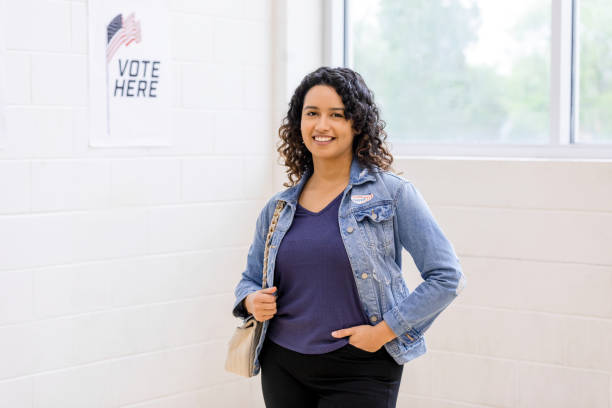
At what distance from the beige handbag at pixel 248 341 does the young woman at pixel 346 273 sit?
0.07ft

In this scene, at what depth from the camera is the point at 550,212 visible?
2.65m

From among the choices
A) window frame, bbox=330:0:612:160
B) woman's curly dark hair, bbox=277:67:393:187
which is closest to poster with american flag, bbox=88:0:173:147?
woman's curly dark hair, bbox=277:67:393:187

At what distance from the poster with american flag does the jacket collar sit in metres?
1.06

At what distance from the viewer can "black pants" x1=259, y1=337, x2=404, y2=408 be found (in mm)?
1763

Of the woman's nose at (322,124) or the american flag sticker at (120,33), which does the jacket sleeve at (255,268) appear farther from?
the american flag sticker at (120,33)

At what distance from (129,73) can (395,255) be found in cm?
145

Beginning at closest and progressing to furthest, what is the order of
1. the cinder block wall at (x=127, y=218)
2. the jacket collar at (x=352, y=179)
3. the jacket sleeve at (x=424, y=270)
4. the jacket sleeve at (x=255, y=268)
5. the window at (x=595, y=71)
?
the jacket sleeve at (x=424, y=270)
the jacket collar at (x=352, y=179)
the jacket sleeve at (x=255, y=268)
the cinder block wall at (x=127, y=218)
the window at (x=595, y=71)

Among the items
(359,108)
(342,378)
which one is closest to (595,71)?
(359,108)

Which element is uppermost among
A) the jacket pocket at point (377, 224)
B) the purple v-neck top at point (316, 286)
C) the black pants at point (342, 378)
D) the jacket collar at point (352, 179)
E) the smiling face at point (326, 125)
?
the smiling face at point (326, 125)

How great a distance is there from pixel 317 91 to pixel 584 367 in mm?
1474

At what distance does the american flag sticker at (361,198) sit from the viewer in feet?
5.95

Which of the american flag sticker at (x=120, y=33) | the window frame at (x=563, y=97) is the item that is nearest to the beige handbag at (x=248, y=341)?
the american flag sticker at (x=120, y=33)

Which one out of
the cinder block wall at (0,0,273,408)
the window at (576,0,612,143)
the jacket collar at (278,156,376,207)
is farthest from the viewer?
the window at (576,0,612,143)

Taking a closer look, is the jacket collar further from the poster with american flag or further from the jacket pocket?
the poster with american flag
